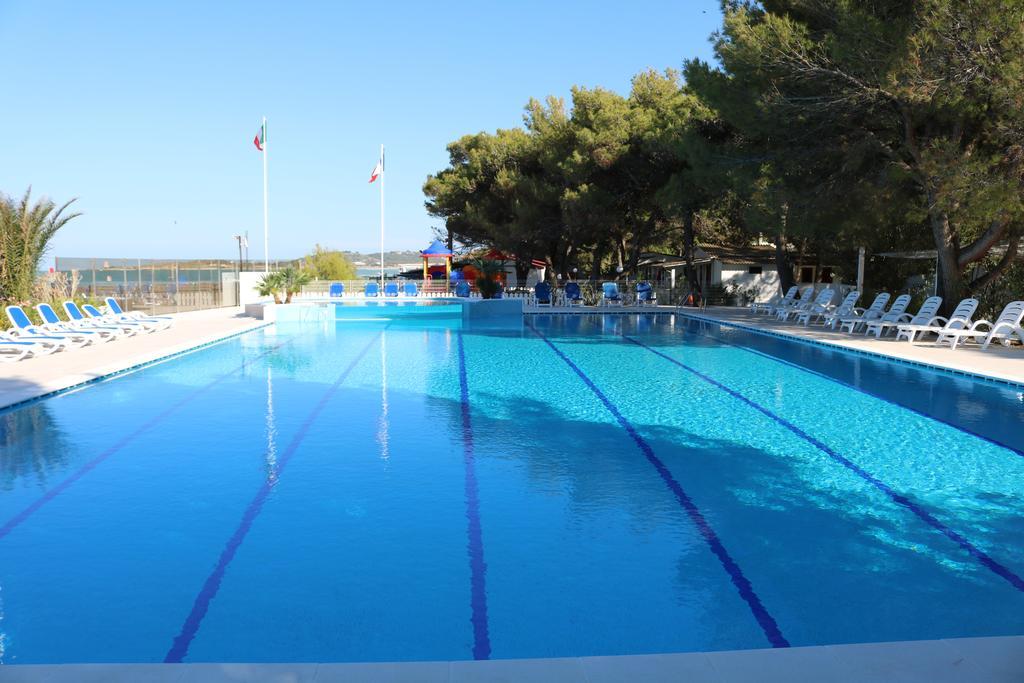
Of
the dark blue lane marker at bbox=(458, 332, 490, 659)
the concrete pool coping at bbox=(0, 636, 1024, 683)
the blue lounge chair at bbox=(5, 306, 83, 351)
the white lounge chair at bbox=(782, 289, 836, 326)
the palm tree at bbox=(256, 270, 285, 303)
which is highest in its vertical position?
the palm tree at bbox=(256, 270, 285, 303)

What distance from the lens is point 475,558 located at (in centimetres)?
475

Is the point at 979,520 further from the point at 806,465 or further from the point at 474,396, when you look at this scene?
the point at 474,396

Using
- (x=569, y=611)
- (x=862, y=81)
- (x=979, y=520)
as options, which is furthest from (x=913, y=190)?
(x=569, y=611)

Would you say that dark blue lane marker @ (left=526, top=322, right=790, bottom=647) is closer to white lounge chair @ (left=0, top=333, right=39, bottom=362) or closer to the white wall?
white lounge chair @ (left=0, top=333, right=39, bottom=362)

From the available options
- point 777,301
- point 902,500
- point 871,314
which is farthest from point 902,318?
point 902,500

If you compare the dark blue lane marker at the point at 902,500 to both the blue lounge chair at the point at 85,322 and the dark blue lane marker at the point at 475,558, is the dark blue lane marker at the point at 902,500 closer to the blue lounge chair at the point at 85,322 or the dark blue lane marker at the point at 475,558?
the dark blue lane marker at the point at 475,558

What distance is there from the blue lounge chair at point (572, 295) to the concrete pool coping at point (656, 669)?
24.8 metres

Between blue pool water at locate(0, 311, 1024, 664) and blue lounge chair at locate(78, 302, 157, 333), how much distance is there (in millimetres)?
5807

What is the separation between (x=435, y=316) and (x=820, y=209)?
1355cm

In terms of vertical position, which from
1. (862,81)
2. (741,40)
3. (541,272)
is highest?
(741,40)

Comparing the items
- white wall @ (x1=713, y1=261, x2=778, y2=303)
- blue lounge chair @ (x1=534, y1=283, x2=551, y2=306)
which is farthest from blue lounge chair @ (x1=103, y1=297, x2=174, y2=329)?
white wall @ (x1=713, y1=261, x2=778, y2=303)

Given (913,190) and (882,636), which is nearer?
(882,636)

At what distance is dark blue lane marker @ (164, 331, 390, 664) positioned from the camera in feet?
11.9

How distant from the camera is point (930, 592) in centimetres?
421
